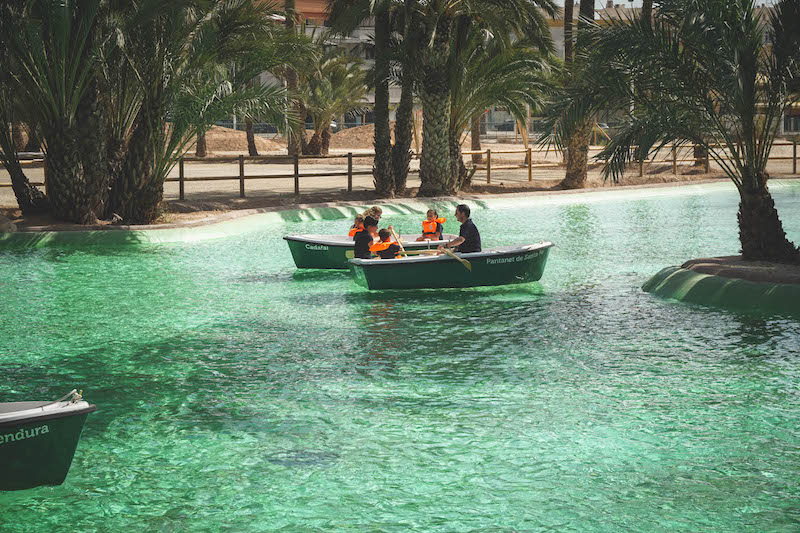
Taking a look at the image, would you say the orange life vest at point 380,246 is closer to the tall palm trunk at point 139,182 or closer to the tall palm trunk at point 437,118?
the tall palm trunk at point 139,182

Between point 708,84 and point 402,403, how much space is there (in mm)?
7869

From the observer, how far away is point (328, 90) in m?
44.9

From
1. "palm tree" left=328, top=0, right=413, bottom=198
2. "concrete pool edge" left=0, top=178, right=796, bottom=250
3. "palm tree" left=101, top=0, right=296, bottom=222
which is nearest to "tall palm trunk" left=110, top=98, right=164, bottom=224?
"palm tree" left=101, top=0, right=296, bottom=222

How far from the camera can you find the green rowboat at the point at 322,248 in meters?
15.5

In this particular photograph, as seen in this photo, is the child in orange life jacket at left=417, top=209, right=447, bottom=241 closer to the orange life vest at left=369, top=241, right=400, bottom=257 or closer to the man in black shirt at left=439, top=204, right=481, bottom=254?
the man in black shirt at left=439, top=204, right=481, bottom=254

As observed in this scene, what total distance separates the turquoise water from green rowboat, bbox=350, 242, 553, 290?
0.28 m

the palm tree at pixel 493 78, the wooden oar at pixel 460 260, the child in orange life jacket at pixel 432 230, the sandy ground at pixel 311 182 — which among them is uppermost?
the palm tree at pixel 493 78

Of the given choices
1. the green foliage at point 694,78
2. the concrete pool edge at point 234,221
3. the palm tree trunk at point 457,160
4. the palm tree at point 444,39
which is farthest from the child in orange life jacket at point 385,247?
the palm tree trunk at point 457,160

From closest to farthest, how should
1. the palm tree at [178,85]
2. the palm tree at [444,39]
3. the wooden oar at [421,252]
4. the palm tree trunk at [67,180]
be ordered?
the wooden oar at [421,252], the palm tree trunk at [67,180], the palm tree at [178,85], the palm tree at [444,39]

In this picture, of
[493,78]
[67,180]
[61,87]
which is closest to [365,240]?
[61,87]

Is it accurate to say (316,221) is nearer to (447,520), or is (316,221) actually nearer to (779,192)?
(779,192)

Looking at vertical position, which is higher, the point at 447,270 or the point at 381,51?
the point at 381,51

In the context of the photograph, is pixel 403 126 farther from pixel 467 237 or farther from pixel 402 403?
pixel 402 403

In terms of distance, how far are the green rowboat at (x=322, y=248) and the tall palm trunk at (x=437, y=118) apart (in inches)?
427
